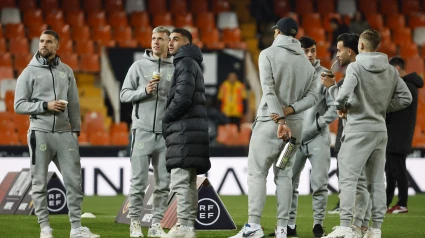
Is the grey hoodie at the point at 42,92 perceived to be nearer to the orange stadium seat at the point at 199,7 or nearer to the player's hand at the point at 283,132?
the player's hand at the point at 283,132

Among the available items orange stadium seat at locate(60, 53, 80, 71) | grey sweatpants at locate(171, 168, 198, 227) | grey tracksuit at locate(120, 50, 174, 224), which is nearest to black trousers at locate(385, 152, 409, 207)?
grey tracksuit at locate(120, 50, 174, 224)

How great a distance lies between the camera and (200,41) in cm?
2075

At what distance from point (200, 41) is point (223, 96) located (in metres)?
2.43

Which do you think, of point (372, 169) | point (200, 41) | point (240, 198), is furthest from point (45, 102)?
point (200, 41)

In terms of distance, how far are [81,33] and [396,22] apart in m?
7.86

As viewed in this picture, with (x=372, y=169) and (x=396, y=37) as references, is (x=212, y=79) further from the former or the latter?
(x=372, y=169)

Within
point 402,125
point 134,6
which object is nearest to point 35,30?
point 134,6

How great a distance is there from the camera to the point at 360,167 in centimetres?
808

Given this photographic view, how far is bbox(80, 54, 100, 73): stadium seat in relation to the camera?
19.4 m

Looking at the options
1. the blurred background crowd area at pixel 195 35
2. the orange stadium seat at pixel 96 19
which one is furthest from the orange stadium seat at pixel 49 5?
the orange stadium seat at pixel 96 19

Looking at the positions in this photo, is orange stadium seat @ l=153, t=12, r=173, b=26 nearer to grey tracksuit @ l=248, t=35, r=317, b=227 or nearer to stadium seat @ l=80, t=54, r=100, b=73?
stadium seat @ l=80, t=54, r=100, b=73

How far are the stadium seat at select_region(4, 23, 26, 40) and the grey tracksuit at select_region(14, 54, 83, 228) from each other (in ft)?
38.2

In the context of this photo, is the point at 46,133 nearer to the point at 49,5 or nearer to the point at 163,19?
the point at 163,19

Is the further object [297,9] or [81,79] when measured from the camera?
[297,9]
